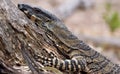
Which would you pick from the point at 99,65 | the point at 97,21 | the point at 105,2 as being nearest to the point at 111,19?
the point at 97,21

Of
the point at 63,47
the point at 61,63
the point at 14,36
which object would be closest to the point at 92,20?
the point at 63,47

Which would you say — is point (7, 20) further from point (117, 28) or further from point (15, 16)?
point (117, 28)

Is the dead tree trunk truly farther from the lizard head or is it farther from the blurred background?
the blurred background

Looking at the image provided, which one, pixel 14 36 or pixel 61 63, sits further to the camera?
pixel 61 63

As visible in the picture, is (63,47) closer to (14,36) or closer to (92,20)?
(14,36)

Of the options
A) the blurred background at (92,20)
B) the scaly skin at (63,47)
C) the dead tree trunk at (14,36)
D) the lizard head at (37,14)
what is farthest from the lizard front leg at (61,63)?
the blurred background at (92,20)

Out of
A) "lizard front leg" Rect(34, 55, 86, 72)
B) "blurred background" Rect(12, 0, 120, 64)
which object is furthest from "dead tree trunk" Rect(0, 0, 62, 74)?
"blurred background" Rect(12, 0, 120, 64)

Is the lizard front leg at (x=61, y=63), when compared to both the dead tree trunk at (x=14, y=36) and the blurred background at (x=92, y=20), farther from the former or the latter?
the blurred background at (x=92, y=20)
